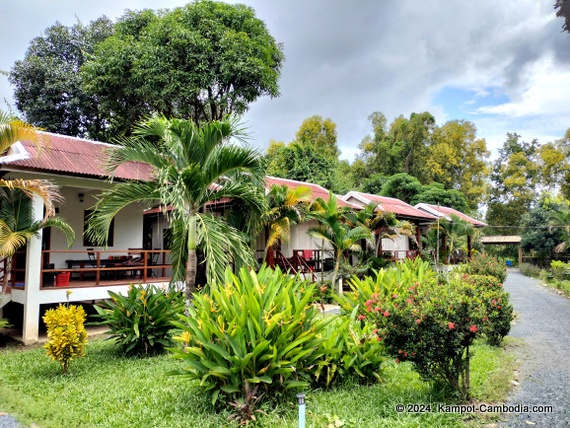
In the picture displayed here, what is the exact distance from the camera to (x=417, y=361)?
436 centimetres

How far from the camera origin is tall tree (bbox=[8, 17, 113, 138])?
68.5ft

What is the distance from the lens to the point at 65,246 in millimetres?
12070

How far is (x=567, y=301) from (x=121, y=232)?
49.4ft

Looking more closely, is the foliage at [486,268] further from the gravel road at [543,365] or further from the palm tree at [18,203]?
the palm tree at [18,203]

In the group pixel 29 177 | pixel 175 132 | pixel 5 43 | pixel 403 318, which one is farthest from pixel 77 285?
pixel 5 43

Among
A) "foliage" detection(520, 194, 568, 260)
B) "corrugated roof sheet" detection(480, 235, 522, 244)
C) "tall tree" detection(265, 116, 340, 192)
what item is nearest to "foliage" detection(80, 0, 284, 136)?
"tall tree" detection(265, 116, 340, 192)

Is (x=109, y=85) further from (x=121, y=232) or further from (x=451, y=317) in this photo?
(x=451, y=317)

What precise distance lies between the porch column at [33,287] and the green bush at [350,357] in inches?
272

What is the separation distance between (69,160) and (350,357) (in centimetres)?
870

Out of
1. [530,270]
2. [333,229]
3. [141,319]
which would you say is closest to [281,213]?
[333,229]

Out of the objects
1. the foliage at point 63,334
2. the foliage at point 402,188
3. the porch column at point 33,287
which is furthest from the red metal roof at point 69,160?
the foliage at point 402,188

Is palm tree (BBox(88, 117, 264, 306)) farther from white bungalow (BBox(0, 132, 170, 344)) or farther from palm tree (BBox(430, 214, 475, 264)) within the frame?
palm tree (BBox(430, 214, 475, 264))

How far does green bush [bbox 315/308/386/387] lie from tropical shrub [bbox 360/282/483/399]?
2.06 feet

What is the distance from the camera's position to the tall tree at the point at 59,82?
20891 millimetres
